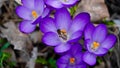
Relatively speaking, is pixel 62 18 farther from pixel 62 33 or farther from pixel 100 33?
pixel 100 33

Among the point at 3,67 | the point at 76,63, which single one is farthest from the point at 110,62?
the point at 3,67

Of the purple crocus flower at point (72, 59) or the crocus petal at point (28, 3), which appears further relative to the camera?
the crocus petal at point (28, 3)

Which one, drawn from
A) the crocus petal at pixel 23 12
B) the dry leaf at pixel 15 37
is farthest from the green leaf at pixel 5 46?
the crocus petal at pixel 23 12

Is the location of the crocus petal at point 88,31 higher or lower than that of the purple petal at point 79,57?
higher

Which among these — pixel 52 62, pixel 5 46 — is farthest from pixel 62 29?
pixel 5 46

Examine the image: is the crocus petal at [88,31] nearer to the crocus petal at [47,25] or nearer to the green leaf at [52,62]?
the crocus petal at [47,25]

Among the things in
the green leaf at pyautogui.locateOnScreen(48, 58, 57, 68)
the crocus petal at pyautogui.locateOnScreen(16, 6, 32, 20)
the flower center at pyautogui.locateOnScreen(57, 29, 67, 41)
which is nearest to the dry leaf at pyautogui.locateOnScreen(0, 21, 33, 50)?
the green leaf at pyautogui.locateOnScreen(48, 58, 57, 68)
